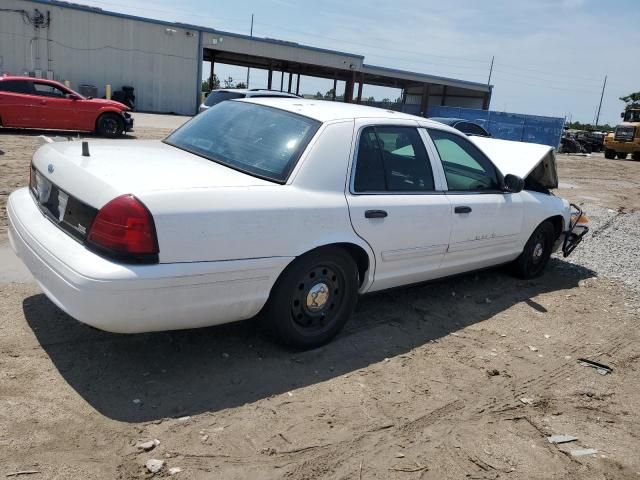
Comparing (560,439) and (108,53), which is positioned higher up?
(108,53)

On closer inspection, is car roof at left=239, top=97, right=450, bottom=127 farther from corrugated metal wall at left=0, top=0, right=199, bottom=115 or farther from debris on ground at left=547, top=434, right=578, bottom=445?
corrugated metal wall at left=0, top=0, right=199, bottom=115

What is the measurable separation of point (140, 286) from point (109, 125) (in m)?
13.4

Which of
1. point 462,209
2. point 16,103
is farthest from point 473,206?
point 16,103

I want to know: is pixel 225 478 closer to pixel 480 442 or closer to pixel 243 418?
pixel 243 418

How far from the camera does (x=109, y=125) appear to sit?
15008 millimetres

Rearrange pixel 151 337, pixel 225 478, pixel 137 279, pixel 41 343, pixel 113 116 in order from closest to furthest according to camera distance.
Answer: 1. pixel 225 478
2. pixel 137 279
3. pixel 41 343
4. pixel 151 337
5. pixel 113 116

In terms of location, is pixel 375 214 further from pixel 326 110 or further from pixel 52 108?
pixel 52 108

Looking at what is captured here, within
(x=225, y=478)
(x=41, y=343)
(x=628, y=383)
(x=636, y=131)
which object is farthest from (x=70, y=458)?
(x=636, y=131)

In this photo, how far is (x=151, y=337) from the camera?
12.4 ft

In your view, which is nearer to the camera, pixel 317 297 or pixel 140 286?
pixel 140 286

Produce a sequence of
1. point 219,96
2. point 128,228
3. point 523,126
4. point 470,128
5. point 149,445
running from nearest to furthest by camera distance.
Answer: point 149,445
point 128,228
point 219,96
point 470,128
point 523,126

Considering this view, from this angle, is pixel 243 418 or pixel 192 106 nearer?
pixel 243 418

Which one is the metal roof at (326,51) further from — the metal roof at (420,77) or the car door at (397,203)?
the car door at (397,203)

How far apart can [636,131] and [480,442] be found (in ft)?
113
